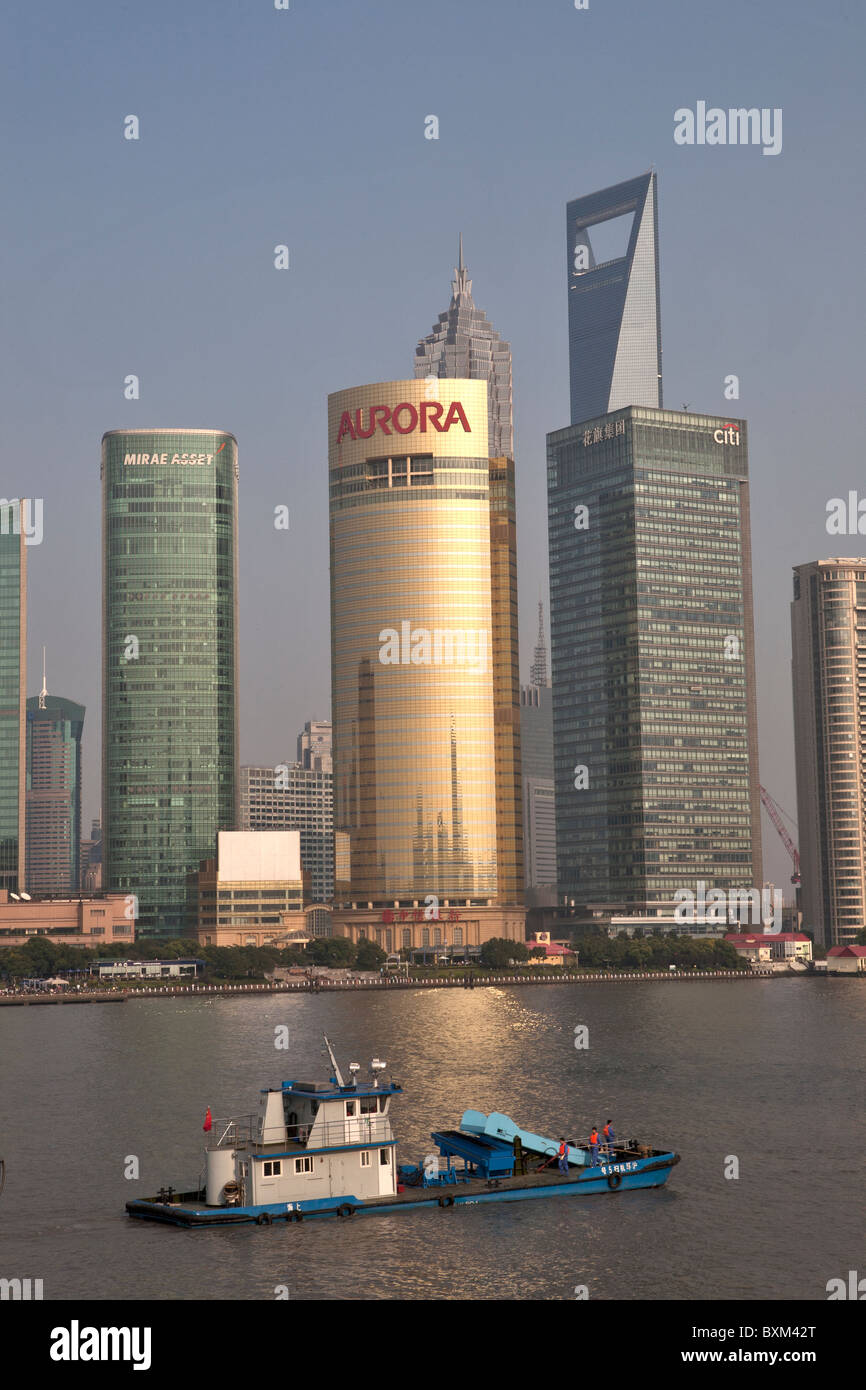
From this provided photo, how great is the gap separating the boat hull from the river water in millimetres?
689

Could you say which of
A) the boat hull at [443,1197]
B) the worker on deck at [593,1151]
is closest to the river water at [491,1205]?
the boat hull at [443,1197]

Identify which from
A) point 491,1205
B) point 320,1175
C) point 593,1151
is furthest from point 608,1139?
point 320,1175

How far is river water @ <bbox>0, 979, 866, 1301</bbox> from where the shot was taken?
69312mm

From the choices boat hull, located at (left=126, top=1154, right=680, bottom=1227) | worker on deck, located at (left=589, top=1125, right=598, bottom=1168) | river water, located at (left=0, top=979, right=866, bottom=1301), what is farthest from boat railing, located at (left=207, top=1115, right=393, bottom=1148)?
worker on deck, located at (left=589, top=1125, right=598, bottom=1168)

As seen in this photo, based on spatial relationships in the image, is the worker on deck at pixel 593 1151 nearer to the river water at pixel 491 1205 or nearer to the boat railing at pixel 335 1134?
the river water at pixel 491 1205

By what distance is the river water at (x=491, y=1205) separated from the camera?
2729 inches

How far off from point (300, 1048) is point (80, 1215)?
91465mm

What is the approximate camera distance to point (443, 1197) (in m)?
81.0

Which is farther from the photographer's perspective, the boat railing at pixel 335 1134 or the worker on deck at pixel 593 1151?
the worker on deck at pixel 593 1151

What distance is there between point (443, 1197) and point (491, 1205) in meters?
2.95

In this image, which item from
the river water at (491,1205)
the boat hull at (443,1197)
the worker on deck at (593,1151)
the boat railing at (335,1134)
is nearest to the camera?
the river water at (491,1205)

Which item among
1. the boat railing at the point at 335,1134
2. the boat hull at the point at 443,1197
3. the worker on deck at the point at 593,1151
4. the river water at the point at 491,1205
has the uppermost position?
the boat railing at the point at 335,1134

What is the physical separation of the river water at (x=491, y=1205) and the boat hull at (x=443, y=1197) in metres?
0.69
